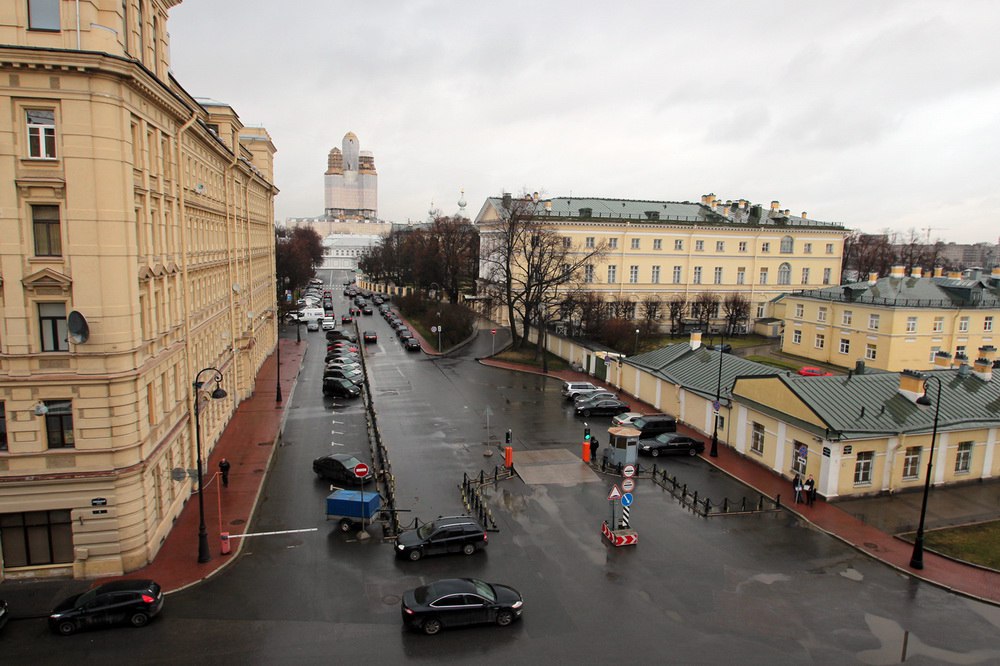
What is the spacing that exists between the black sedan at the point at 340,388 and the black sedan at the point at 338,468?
47.4 ft

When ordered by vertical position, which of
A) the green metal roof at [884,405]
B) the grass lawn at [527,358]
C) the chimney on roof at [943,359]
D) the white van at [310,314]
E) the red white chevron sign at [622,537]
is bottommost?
the red white chevron sign at [622,537]

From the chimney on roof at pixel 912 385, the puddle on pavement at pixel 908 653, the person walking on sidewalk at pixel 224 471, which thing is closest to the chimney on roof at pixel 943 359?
the chimney on roof at pixel 912 385

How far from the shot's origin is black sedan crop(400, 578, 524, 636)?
16000 millimetres

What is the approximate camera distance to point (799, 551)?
69.8 ft

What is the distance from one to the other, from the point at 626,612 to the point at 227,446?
842 inches

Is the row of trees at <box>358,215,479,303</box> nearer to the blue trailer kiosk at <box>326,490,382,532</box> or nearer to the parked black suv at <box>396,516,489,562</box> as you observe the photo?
the blue trailer kiosk at <box>326,490,382,532</box>

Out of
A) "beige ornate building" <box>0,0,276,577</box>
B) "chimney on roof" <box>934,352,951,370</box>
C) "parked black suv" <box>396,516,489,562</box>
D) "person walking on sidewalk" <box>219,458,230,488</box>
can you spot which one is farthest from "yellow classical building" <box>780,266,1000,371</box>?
"beige ornate building" <box>0,0,276,577</box>

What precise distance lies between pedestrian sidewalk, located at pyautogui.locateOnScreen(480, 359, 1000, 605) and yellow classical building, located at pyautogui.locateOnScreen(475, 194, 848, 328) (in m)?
37.8

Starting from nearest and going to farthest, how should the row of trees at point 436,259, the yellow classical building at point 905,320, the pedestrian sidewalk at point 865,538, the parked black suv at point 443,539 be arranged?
the pedestrian sidewalk at point 865,538 → the parked black suv at point 443,539 → the yellow classical building at point 905,320 → the row of trees at point 436,259

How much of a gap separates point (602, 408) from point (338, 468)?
1727 centimetres

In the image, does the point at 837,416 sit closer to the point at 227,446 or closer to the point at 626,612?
the point at 626,612

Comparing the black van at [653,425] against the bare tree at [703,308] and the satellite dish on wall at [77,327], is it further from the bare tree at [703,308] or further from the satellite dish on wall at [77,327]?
the bare tree at [703,308]

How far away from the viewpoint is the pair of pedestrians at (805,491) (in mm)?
24922

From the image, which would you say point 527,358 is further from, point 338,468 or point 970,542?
point 970,542
